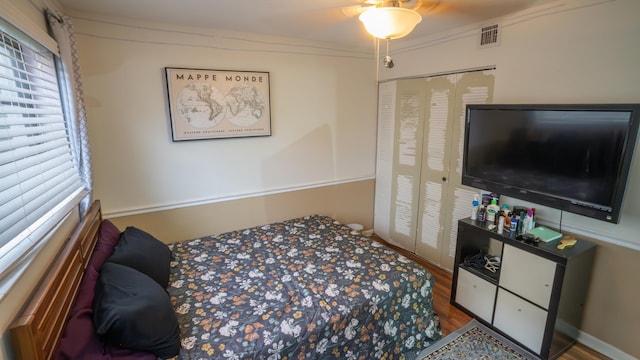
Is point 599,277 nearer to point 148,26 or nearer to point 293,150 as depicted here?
point 293,150

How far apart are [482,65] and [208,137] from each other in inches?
95.0

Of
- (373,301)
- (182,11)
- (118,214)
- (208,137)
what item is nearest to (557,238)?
(373,301)

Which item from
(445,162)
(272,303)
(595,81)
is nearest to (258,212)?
(272,303)

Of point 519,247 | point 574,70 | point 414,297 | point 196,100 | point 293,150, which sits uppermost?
point 574,70

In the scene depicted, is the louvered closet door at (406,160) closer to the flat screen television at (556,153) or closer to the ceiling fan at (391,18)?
the flat screen television at (556,153)

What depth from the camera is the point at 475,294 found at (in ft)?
7.90

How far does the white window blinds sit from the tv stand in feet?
8.54

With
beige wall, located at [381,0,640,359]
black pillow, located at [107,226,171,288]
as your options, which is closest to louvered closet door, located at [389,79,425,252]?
beige wall, located at [381,0,640,359]

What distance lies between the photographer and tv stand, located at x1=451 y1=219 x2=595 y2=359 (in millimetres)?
1926

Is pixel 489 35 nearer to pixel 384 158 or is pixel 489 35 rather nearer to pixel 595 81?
pixel 595 81

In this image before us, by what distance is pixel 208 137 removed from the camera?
275cm

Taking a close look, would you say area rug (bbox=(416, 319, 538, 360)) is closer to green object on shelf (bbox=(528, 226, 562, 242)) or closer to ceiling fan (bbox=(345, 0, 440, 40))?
green object on shelf (bbox=(528, 226, 562, 242))

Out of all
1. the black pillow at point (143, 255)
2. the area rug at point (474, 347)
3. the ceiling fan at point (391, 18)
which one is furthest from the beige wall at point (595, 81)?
the black pillow at point (143, 255)

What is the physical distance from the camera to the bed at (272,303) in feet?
4.41
